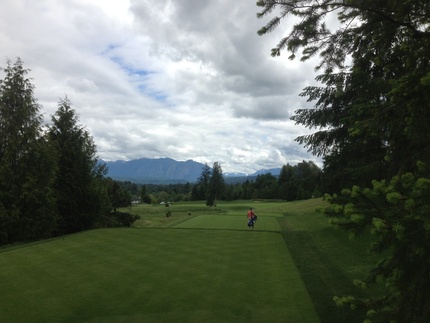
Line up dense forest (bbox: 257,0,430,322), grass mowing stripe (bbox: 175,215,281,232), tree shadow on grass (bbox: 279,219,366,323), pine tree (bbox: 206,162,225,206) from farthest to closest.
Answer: pine tree (bbox: 206,162,225,206), grass mowing stripe (bbox: 175,215,281,232), tree shadow on grass (bbox: 279,219,366,323), dense forest (bbox: 257,0,430,322)

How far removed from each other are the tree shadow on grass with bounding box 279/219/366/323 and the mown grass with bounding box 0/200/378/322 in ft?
0.09

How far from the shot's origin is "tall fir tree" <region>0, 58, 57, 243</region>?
866 inches

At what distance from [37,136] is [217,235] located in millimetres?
15392

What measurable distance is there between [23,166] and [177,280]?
1866 centimetres

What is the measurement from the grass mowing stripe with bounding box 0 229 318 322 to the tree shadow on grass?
32 centimetres

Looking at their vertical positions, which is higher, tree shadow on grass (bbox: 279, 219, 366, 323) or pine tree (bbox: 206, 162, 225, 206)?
pine tree (bbox: 206, 162, 225, 206)

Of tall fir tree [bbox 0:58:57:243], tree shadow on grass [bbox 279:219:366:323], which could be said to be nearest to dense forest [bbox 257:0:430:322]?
tree shadow on grass [bbox 279:219:366:323]

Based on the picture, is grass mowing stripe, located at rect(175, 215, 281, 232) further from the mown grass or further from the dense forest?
the dense forest

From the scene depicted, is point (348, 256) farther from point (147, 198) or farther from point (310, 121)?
point (147, 198)

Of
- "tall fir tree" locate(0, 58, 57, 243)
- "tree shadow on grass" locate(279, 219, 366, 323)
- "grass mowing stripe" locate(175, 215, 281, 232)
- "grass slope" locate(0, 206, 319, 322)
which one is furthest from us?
"grass mowing stripe" locate(175, 215, 281, 232)

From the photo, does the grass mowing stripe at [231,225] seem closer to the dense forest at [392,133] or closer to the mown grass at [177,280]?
the mown grass at [177,280]

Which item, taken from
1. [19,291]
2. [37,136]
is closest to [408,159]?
[19,291]

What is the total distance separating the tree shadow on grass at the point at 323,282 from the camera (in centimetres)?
742

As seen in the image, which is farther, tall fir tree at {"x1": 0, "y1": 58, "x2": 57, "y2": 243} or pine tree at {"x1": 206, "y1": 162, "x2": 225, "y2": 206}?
pine tree at {"x1": 206, "y1": 162, "x2": 225, "y2": 206}
